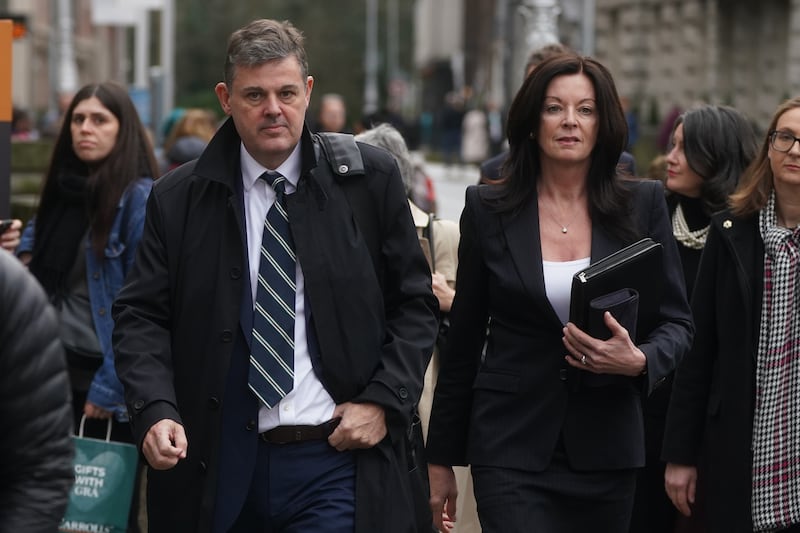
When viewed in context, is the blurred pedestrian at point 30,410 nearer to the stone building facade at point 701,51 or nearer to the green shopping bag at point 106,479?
the green shopping bag at point 106,479

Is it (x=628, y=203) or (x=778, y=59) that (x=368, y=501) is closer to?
(x=628, y=203)

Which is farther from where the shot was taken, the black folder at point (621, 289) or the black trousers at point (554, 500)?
the black trousers at point (554, 500)

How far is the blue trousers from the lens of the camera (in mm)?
4512

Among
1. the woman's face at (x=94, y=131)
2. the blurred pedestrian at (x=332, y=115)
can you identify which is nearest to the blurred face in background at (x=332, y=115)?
the blurred pedestrian at (x=332, y=115)

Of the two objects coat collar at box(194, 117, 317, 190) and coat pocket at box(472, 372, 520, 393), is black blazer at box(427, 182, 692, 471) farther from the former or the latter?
coat collar at box(194, 117, 317, 190)

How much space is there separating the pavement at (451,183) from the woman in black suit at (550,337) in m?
18.0

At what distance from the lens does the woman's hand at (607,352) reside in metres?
4.76

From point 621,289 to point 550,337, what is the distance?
28cm

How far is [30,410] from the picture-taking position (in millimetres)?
2938

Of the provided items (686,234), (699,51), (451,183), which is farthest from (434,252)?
(699,51)

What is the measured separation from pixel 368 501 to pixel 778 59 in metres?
29.6

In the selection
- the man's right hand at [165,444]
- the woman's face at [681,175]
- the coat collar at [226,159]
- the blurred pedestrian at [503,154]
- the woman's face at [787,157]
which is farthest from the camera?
the blurred pedestrian at [503,154]

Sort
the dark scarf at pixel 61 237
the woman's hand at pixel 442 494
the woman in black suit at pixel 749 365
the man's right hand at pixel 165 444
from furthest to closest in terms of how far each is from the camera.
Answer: the dark scarf at pixel 61 237 < the woman in black suit at pixel 749 365 < the woman's hand at pixel 442 494 < the man's right hand at pixel 165 444

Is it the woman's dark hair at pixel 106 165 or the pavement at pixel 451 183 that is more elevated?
the woman's dark hair at pixel 106 165
